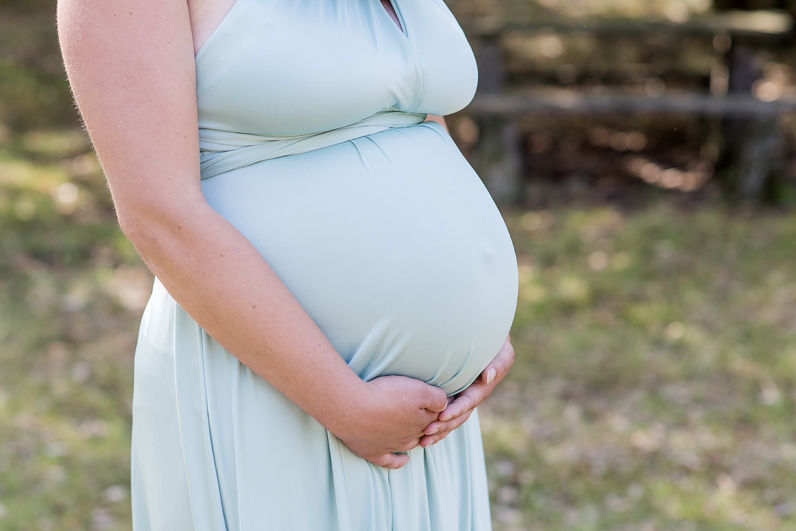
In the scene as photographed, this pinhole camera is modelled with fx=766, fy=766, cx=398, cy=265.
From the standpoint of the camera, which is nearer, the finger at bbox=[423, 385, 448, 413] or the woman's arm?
the woman's arm

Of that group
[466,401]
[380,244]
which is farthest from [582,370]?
[380,244]

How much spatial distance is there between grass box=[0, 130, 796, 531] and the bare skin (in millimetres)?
2196

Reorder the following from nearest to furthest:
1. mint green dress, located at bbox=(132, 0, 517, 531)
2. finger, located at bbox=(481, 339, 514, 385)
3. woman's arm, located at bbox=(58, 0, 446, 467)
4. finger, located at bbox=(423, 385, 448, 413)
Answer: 1. woman's arm, located at bbox=(58, 0, 446, 467)
2. mint green dress, located at bbox=(132, 0, 517, 531)
3. finger, located at bbox=(423, 385, 448, 413)
4. finger, located at bbox=(481, 339, 514, 385)

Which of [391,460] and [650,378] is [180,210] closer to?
[391,460]

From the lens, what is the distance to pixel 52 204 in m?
6.14

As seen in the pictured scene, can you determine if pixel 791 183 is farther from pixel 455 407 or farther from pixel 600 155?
pixel 455 407

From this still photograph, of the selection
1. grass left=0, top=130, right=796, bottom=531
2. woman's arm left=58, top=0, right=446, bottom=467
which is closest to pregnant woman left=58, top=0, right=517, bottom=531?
woman's arm left=58, top=0, right=446, bottom=467

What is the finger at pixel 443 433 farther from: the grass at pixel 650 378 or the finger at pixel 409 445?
the grass at pixel 650 378

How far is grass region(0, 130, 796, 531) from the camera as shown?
10.6 ft

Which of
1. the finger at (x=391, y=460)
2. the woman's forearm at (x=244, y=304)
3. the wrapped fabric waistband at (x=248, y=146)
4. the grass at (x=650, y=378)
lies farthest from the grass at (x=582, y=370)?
the wrapped fabric waistband at (x=248, y=146)

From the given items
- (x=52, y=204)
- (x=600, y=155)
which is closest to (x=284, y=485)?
(x=52, y=204)

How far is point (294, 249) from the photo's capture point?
1.21 m

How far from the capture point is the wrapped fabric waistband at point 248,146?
1.18 m

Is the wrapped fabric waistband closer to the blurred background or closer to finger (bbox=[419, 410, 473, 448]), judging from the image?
finger (bbox=[419, 410, 473, 448])
